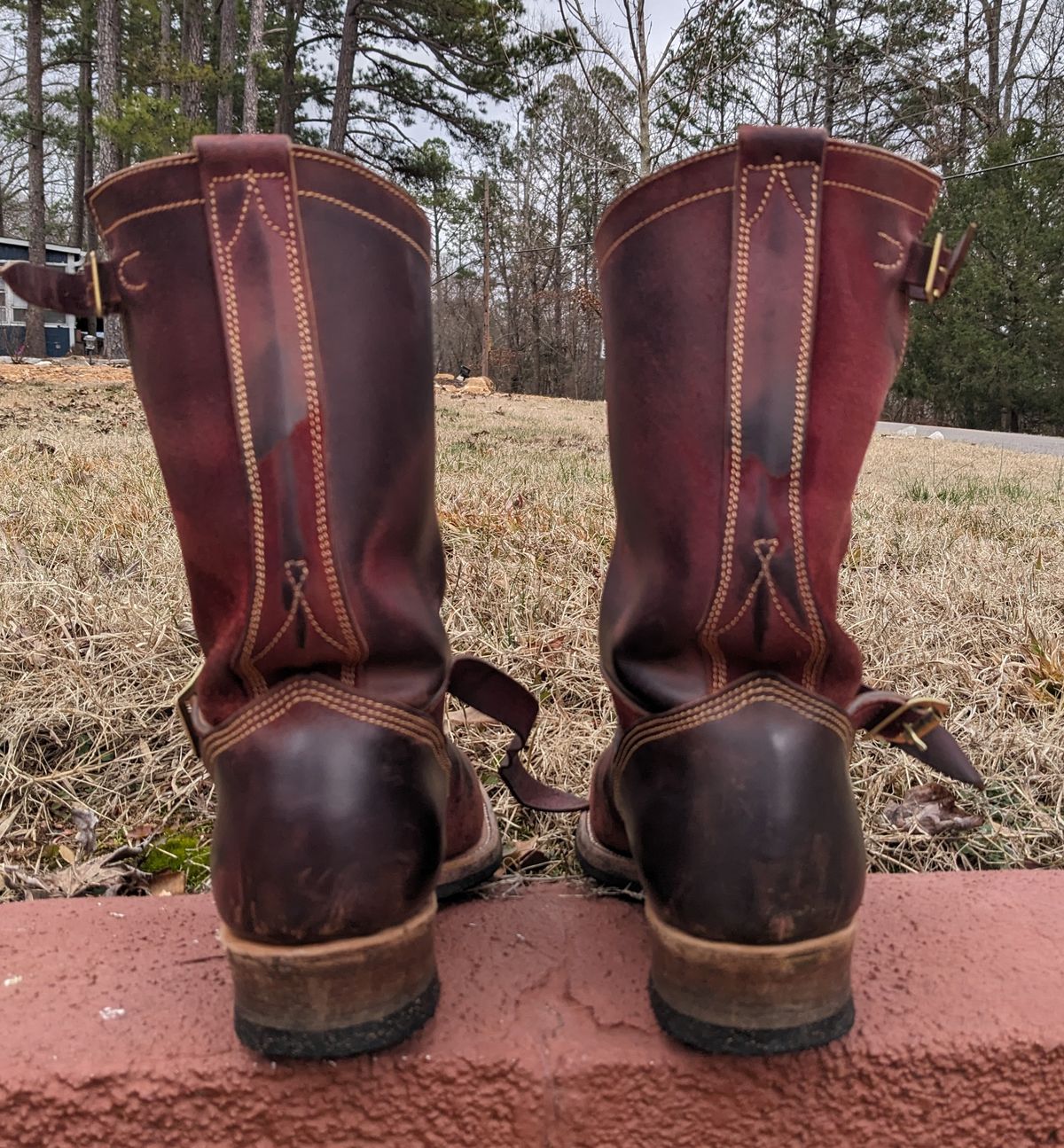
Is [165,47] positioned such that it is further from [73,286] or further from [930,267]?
[930,267]

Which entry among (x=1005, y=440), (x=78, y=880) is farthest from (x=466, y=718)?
(x=1005, y=440)

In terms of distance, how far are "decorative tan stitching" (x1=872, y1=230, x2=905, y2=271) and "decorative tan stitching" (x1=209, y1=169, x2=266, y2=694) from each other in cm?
52

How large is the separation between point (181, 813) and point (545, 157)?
2157 centimetres

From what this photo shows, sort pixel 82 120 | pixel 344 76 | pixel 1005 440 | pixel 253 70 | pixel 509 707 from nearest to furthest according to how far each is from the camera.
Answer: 1. pixel 509 707
2. pixel 1005 440
3. pixel 253 70
4. pixel 344 76
5. pixel 82 120

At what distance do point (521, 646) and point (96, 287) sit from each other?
1057 millimetres

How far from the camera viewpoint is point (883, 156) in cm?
77

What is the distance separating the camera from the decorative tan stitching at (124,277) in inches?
30.5

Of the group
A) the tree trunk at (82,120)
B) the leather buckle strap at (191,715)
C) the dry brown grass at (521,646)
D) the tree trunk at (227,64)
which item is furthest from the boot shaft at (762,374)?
the tree trunk at (82,120)

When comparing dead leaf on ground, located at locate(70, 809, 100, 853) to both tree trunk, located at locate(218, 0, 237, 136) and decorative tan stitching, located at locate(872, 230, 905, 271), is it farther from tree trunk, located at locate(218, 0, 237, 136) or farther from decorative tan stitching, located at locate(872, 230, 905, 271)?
tree trunk, located at locate(218, 0, 237, 136)

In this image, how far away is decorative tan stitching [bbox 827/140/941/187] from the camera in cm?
75

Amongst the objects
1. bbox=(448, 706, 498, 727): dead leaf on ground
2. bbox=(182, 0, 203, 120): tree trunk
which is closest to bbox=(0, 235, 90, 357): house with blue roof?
bbox=(182, 0, 203, 120): tree trunk

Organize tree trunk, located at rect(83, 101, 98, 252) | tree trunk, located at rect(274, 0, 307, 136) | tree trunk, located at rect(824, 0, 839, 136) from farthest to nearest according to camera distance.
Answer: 1. tree trunk, located at rect(83, 101, 98, 252)
2. tree trunk, located at rect(274, 0, 307, 136)
3. tree trunk, located at rect(824, 0, 839, 136)

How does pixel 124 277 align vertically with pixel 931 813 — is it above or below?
above

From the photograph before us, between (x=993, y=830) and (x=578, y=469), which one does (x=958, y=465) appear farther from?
(x=993, y=830)
